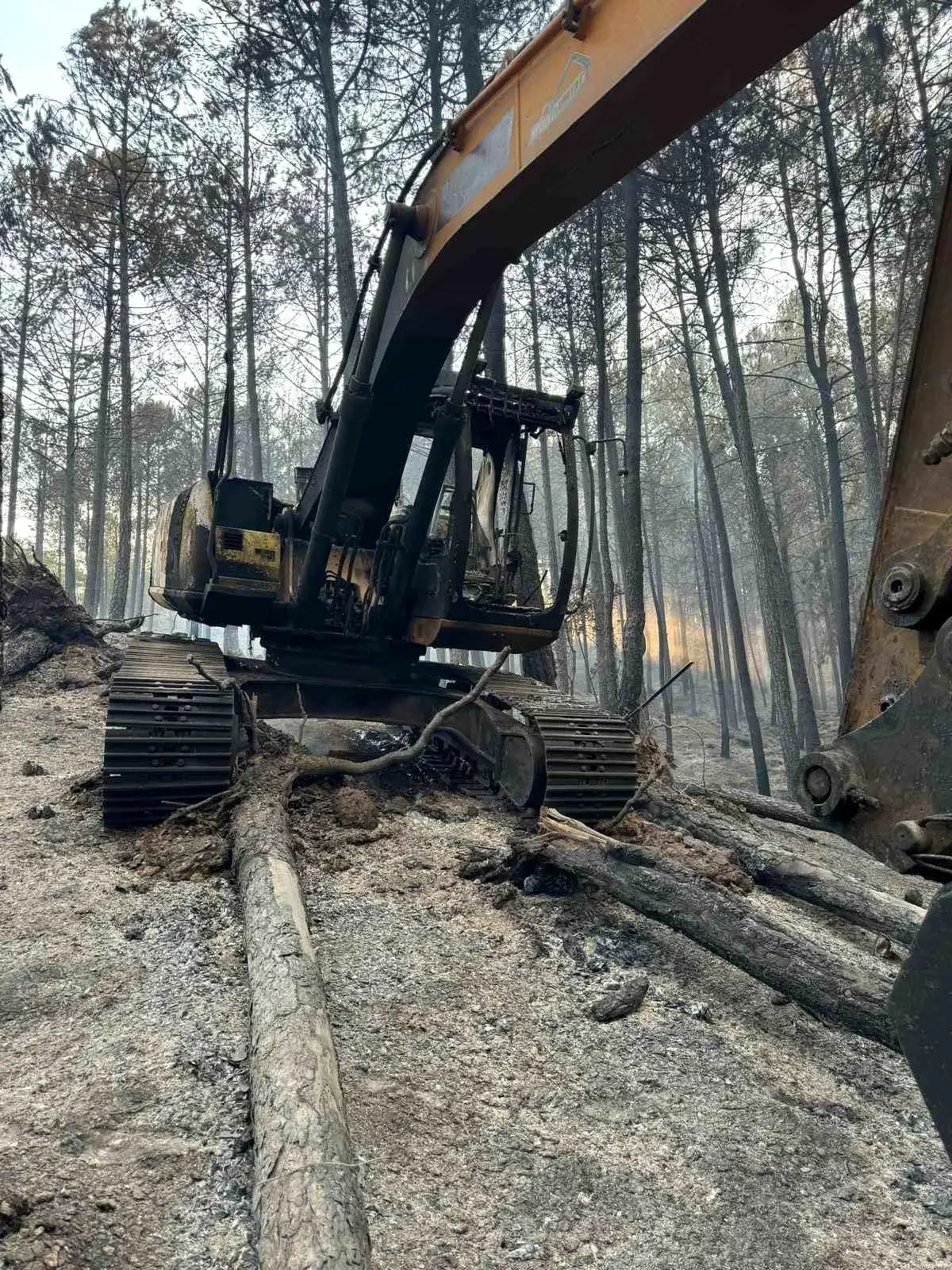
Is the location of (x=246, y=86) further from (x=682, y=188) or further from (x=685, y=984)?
(x=685, y=984)

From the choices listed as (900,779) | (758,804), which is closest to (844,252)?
(758,804)

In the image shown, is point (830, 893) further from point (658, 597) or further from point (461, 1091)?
point (658, 597)

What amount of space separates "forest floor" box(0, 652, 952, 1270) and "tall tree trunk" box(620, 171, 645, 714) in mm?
6438

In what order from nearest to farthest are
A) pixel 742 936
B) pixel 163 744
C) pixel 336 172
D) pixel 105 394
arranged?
pixel 742 936, pixel 163 744, pixel 336 172, pixel 105 394

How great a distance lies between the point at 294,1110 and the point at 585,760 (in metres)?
3.72

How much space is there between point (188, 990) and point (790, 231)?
54.5 ft

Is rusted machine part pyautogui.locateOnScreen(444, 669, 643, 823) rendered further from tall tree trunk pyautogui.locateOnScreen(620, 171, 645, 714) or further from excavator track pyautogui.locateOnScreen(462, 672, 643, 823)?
tall tree trunk pyautogui.locateOnScreen(620, 171, 645, 714)

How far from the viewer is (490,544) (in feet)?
20.8

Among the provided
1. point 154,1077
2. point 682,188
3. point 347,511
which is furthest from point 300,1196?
point 682,188

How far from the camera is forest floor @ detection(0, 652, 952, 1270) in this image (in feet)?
6.63

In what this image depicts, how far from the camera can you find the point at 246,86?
16.3 m

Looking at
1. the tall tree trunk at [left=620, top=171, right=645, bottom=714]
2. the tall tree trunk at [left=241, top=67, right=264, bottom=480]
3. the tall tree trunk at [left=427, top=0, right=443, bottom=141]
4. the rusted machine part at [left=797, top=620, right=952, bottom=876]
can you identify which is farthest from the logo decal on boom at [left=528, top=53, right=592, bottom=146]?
the tall tree trunk at [left=241, top=67, right=264, bottom=480]

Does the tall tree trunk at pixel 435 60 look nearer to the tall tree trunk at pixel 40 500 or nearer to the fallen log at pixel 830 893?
the fallen log at pixel 830 893

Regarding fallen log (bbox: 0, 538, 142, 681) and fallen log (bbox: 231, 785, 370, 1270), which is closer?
fallen log (bbox: 231, 785, 370, 1270)
